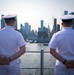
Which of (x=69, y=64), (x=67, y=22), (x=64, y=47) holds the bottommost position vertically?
(x=69, y=64)

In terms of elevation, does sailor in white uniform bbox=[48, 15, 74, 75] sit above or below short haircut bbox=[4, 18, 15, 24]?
below

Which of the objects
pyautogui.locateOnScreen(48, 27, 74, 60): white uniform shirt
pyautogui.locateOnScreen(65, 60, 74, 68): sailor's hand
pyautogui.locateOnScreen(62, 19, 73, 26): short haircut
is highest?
pyautogui.locateOnScreen(62, 19, 73, 26): short haircut

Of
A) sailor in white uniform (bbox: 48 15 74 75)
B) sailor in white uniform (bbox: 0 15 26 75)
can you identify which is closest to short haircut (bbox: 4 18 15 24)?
sailor in white uniform (bbox: 0 15 26 75)

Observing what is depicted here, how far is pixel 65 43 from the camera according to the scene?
3156 millimetres

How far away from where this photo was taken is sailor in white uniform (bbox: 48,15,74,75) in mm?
3150

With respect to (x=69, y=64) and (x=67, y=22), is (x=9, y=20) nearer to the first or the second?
(x=67, y=22)

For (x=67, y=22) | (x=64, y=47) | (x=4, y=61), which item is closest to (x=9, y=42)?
(x=4, y=61)

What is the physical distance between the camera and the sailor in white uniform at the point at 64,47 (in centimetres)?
315

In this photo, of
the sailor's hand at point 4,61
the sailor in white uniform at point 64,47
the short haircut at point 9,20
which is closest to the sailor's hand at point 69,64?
the sailor in white uniform at point 64,47

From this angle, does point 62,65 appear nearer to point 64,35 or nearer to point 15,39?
point 64,35

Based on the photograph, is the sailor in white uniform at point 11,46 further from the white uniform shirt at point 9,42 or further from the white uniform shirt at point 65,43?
the white uniform shirt at point 65,43

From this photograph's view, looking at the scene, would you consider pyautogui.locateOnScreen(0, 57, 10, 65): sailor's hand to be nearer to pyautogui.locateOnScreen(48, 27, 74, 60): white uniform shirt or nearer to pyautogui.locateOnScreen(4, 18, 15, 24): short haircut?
pyautogui.locateOnScreen(4, 18, 15, 24): short haircut

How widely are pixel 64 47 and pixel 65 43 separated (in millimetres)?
68

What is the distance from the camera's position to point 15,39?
3.25 metres
